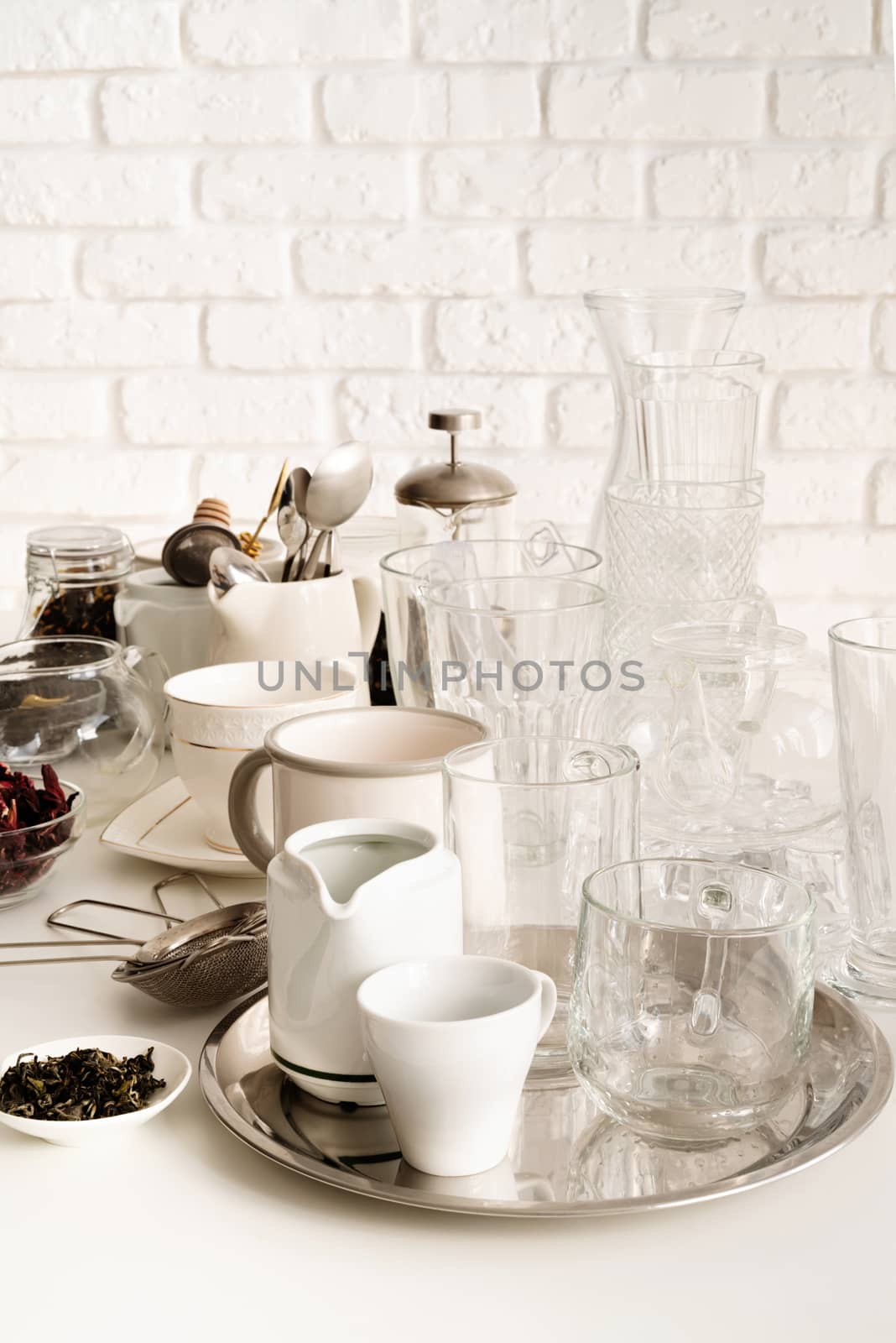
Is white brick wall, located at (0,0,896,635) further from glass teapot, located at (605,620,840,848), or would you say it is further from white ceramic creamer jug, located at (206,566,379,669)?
glass teapot, located at (605,620,840,848)

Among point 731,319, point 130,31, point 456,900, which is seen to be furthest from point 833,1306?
point 130,31

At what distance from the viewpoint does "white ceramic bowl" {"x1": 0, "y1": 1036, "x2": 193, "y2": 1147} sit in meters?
0.53

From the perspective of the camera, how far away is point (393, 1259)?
0.47 m

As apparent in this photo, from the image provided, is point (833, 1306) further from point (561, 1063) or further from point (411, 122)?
point (411, 122)

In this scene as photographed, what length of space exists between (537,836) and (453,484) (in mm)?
476

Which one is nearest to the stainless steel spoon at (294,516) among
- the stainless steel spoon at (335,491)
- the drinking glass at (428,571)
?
the stainless steel spoon at (335,491)

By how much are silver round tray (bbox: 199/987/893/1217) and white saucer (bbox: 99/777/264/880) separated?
0.20 metres

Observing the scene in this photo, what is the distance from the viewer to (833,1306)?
0.45m


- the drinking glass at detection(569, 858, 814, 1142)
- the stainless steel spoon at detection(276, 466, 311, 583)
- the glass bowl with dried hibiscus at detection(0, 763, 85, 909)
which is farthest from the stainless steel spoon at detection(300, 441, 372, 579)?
the drinking glass at detection(569, 858, 814, 1142)

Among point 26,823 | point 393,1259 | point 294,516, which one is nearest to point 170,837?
point 26,823

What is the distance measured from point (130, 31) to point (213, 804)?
4.02ft

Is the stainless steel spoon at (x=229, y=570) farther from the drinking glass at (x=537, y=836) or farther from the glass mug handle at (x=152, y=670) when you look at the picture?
the drinking glass at (x=537, y=836)

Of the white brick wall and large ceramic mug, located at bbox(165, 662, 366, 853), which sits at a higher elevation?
the white brick wall

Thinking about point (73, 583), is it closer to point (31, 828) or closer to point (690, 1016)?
point (31, 828)
